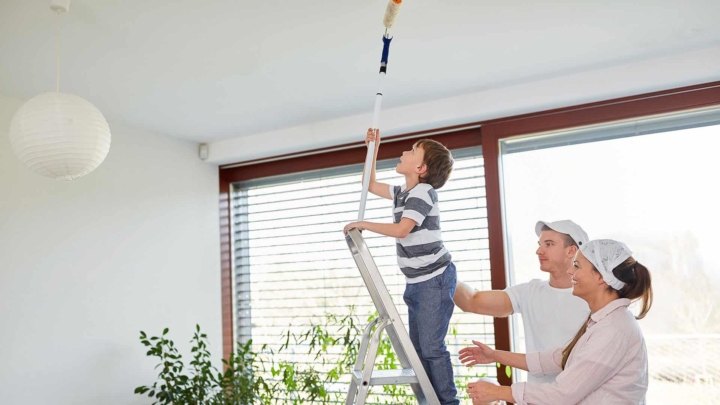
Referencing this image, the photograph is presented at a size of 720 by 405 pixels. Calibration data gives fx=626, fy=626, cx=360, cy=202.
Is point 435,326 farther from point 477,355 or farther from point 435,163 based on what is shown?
point 435,163

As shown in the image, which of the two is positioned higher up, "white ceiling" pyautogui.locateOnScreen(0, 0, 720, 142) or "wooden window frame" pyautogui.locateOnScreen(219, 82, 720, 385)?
"white ceiling" pyautogui.locateOnScreen(0, 0, 720, 142)

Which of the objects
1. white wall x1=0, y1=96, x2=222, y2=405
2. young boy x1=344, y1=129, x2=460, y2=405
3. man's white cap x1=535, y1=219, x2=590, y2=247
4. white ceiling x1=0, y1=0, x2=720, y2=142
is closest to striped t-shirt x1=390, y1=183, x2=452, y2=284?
young boy x1=344, y1=129, x2=460, y2=405

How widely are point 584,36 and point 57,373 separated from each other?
3173 mm

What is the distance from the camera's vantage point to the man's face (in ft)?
8.09

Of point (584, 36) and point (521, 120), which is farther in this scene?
point (521, 120)

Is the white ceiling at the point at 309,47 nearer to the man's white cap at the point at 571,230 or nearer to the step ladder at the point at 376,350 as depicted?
the man's white cap at the point at 571,230

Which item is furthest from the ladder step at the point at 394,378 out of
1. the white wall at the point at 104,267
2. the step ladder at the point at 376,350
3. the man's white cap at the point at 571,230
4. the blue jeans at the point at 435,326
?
the white wall at the point at 104,267

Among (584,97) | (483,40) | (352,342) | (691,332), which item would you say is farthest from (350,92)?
(691,332)

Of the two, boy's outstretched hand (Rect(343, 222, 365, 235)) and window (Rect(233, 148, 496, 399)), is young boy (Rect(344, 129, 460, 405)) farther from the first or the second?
window (Rect(233, 148, 496, 399))

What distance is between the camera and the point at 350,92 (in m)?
3.53

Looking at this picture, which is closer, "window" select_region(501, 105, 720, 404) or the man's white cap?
the man's white cap

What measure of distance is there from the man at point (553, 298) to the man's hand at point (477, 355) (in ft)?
0.73

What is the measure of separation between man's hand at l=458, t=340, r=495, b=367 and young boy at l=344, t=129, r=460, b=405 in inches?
2.8

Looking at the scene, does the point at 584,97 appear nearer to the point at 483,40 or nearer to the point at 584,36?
the point at 584,36
